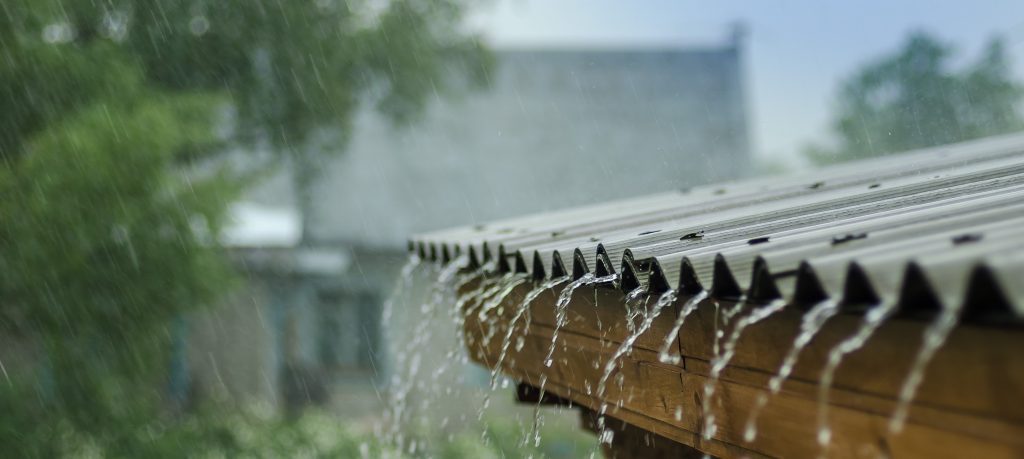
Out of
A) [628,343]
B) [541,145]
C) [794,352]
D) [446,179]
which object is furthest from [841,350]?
[541,145]

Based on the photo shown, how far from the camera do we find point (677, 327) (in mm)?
1819

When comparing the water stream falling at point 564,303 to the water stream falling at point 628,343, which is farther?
the water stream falling at point 564,303

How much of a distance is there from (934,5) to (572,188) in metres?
17.0

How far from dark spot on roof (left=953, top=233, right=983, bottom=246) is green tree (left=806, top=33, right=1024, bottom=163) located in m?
20.7

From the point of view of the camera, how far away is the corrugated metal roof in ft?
3.55

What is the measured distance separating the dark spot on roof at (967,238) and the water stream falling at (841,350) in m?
0.16

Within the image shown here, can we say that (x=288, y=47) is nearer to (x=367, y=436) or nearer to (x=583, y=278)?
(x=367, y=436)

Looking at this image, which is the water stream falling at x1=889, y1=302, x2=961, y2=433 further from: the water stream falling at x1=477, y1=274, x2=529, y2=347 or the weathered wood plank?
the water stream falling at x1=477, y1=274, x2=529, y2=347

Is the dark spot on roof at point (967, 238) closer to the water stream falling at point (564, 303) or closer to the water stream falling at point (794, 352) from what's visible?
the water stream falling at point (794, 352)

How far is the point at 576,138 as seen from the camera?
13445mm

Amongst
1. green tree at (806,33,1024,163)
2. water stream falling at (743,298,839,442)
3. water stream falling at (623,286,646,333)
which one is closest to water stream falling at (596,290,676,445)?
water stream falling at (623,286,646,333)

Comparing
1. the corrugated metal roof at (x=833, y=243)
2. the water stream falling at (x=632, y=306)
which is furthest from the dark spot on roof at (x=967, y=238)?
the water stream falling at (x=632, y=306)

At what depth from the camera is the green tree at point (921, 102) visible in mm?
21406

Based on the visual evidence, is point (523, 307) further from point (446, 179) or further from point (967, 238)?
point (446, 179)
